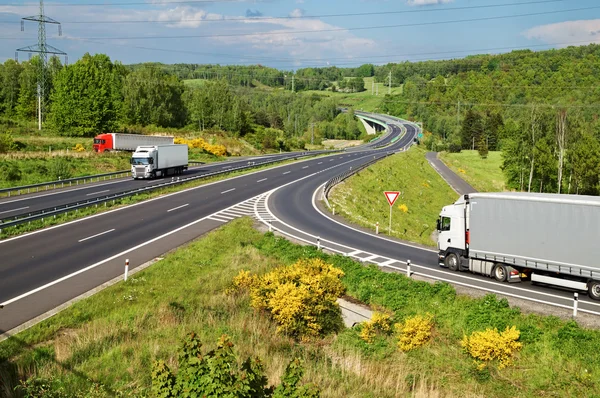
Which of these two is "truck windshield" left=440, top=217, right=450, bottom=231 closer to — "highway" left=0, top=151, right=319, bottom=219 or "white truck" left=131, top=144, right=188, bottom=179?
"highway" left=0, top=151, right=319, bottom=219

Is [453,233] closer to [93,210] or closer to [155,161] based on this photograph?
[93,210]

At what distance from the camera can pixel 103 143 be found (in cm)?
6862

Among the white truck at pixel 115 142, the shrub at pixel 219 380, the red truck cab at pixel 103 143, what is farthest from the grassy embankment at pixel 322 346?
the red truck cab at pixel 103 143

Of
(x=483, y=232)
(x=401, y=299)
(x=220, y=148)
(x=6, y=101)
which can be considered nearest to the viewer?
(x=401, y=299)

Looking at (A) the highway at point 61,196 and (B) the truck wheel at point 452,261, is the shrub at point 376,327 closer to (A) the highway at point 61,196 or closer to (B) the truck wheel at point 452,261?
(B) the truck wheel at point 452,261

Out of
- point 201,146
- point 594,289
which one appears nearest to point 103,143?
point 201,146

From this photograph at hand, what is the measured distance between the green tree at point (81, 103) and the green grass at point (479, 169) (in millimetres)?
58557

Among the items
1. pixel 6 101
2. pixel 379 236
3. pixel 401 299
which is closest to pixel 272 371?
pixel 401 299

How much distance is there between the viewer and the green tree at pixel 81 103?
79.2 meters

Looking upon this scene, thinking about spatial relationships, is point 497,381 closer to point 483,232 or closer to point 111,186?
point 483,232

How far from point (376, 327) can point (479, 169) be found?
280 ft

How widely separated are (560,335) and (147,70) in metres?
116

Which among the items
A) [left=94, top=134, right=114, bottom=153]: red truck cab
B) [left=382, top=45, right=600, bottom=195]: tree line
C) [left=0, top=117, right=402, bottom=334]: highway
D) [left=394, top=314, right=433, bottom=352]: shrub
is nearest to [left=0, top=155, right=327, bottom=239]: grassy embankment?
[left=0, top=117, right=402, bottom=334]: highway

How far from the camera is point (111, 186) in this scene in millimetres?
48000
